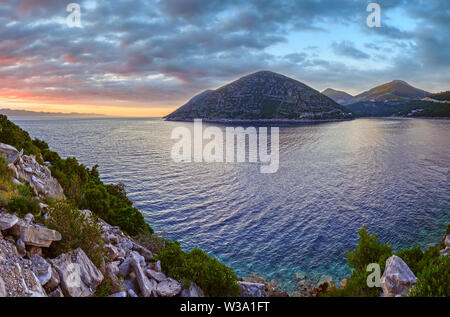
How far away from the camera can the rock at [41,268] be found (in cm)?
863

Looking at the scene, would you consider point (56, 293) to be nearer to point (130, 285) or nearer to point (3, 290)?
point (3, 290)

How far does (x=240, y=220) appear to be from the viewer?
32.6 meters

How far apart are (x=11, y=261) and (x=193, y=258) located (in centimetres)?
944

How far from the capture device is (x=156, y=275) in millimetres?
13422

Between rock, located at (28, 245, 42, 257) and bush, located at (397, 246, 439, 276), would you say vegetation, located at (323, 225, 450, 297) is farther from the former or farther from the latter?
rock, located at (28, 245, 42, 257)

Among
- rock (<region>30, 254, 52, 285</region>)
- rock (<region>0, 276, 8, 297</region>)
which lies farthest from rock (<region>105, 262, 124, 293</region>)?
rock (<region>0, 276, 8, 297</region>)

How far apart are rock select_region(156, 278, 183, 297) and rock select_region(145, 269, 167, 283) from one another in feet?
1.04

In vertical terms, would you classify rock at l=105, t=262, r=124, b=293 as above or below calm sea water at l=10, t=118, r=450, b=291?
above

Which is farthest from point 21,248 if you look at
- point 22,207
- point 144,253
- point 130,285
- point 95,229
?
point 144,253

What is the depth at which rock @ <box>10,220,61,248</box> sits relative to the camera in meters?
9.62
